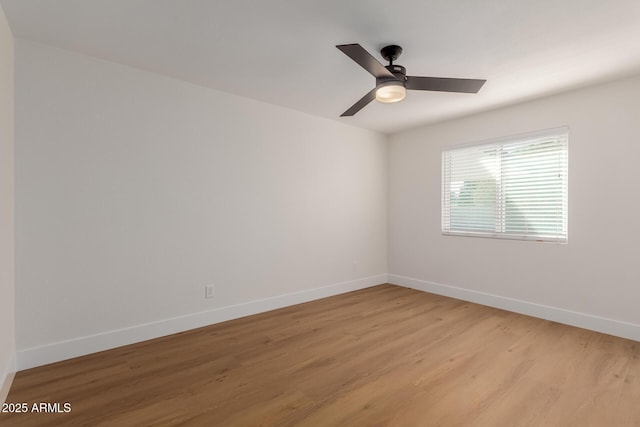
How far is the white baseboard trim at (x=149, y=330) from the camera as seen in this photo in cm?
223

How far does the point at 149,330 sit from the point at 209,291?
603mm

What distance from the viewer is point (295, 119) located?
3707 millimetres

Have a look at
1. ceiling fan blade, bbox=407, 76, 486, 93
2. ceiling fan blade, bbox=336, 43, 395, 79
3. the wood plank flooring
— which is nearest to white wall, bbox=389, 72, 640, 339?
the wood plank flooring

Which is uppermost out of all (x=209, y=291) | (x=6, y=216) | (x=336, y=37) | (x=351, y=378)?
(x=336, y=37)

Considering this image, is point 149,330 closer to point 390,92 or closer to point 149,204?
point 149,204

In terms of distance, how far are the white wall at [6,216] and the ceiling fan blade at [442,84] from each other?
2694 millimetres

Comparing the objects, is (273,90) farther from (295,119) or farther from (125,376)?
(125,376)

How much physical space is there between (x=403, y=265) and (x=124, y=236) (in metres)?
3.70

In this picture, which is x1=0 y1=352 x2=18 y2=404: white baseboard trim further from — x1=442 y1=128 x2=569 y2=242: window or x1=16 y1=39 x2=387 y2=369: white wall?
x1=442 y1=128 x2=569 y2=242: window

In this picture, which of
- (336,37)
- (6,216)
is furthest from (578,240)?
(6,216)

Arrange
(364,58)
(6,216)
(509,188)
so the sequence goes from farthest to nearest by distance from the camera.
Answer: (509,188)
(6,216)
(364,58)

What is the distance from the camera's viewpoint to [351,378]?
2088 mm

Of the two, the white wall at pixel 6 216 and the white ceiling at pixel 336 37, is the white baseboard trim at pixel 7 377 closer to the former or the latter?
the white wall at pixel 6 216

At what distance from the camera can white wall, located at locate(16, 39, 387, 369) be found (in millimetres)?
2244
